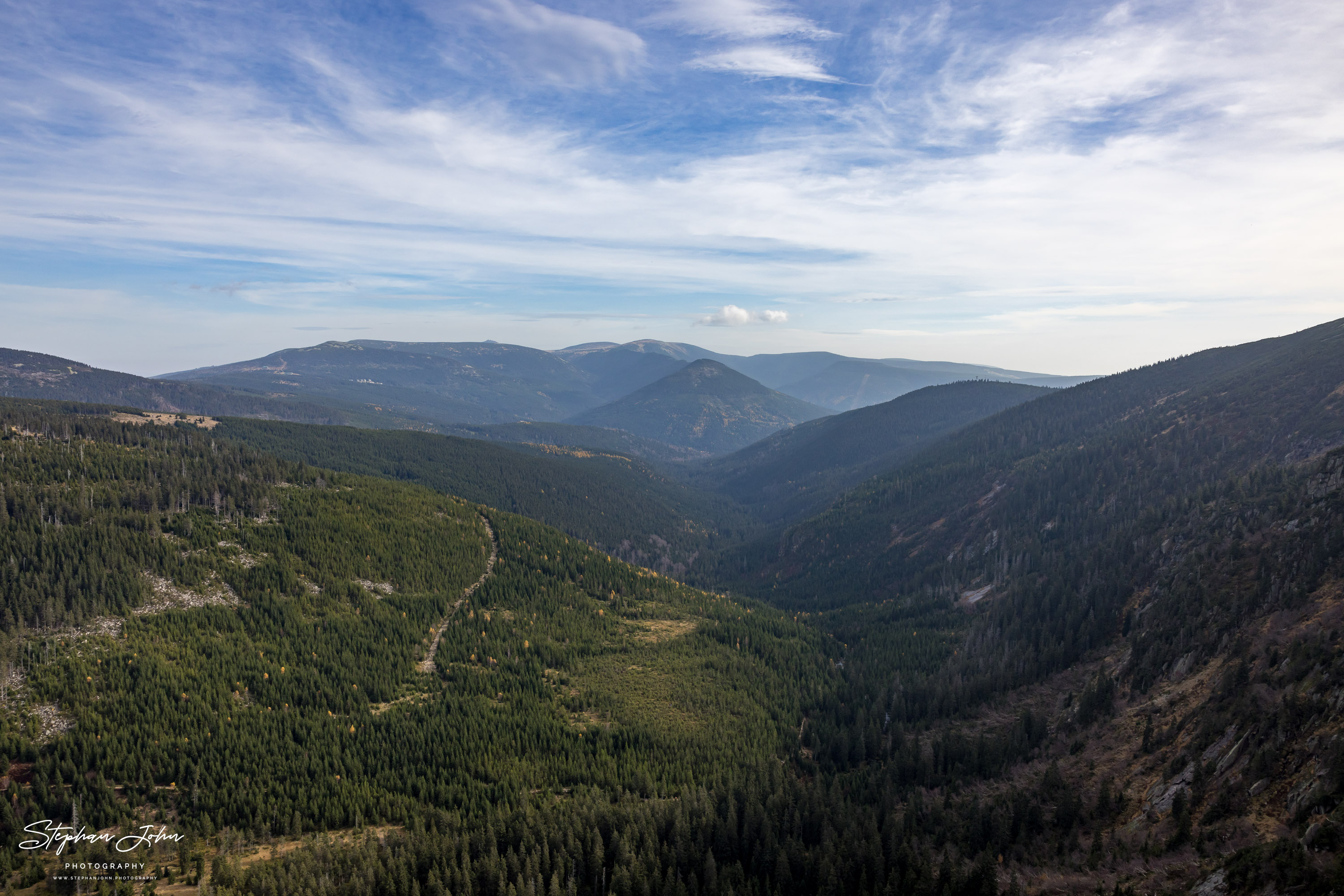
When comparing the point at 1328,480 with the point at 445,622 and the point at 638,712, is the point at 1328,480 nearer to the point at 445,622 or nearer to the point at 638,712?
the point at 638,712

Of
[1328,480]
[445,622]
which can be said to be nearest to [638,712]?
[445,622]

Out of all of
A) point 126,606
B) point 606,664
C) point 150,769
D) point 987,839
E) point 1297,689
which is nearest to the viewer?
point 1297,689

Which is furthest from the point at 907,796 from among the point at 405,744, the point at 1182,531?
the point at 1182,531

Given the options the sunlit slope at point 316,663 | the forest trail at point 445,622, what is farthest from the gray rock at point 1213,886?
the forest trail at point 445,622

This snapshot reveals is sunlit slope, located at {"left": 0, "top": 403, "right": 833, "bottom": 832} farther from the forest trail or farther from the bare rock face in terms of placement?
the bare rock face

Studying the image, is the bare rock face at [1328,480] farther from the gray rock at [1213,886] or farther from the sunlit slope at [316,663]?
the sunlit slope at [316,663]

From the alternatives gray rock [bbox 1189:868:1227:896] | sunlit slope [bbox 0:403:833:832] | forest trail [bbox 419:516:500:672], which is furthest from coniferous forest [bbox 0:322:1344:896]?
forest trail [bbox 419:516:500:672]

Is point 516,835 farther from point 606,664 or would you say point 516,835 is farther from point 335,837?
point 606,664
